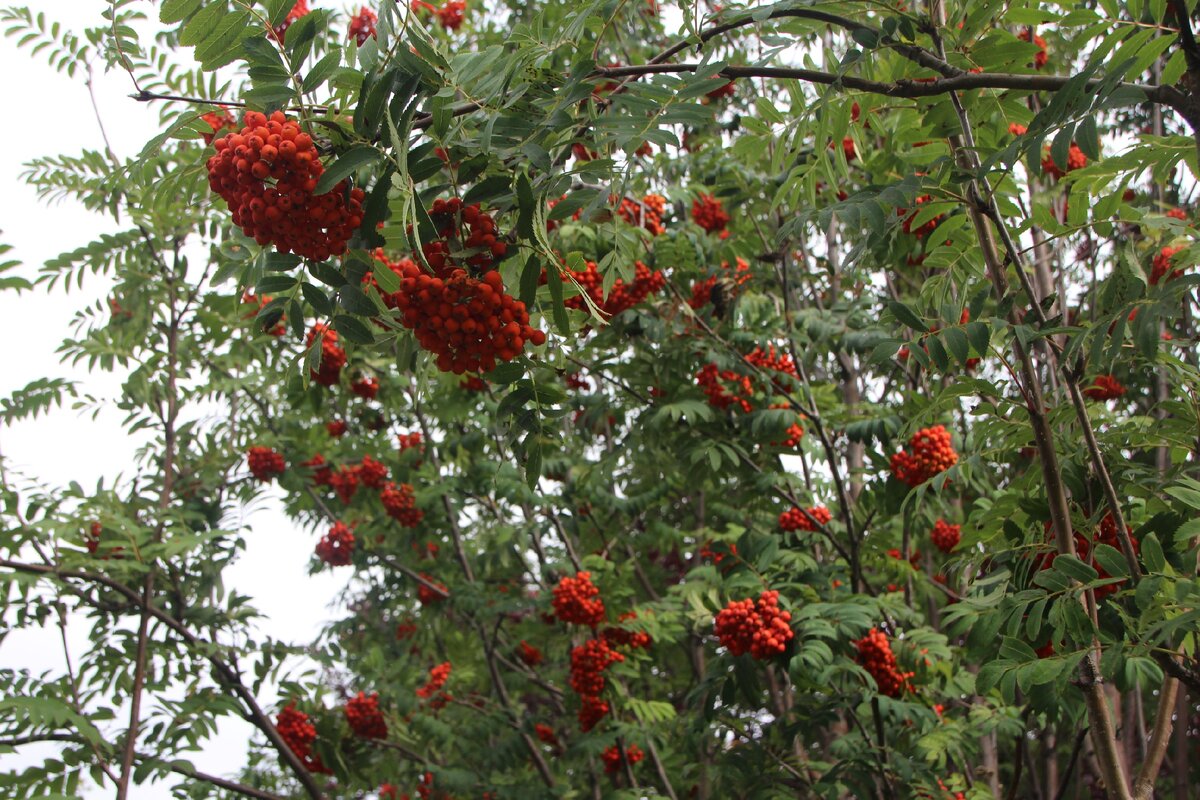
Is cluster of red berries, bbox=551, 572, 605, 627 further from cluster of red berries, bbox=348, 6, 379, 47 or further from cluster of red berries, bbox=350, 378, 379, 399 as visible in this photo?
cluster of red berries, bbox=348, 6, 379, 47

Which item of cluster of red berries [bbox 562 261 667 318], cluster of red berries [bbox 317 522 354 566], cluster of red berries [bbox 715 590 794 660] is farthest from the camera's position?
cluster of red berries [bbox 317 522 354 566]

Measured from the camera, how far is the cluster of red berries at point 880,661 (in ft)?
9.79

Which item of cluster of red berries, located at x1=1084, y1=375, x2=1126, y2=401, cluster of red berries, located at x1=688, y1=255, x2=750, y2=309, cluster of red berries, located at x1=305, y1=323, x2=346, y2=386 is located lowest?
cluster of red berries, located at x1=1084, y1=375, x2=1126, y2=401

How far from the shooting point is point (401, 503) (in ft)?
14.8

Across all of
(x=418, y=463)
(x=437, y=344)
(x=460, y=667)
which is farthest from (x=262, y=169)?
(x=460, y=667)

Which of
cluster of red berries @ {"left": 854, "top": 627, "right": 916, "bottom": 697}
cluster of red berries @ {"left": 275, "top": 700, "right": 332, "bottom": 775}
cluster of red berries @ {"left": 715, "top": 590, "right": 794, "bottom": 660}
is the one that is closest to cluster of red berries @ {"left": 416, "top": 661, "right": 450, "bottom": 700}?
cluster of red berries @ {"left": 275, "top": 700, "right": 332, "bottom": 775}

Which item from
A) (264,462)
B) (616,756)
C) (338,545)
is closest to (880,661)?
(616,756)

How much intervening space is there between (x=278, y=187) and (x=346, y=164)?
0.37 feet

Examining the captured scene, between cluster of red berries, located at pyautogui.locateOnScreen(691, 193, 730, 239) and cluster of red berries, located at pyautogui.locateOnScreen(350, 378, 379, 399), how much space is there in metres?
1.71

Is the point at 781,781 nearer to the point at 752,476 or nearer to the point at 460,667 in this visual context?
the point at 752,476

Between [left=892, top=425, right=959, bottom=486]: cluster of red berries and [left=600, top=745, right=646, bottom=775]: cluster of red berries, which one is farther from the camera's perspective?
Result: [left=600, top=745, right=646, bottom=775]: cluster of red berries

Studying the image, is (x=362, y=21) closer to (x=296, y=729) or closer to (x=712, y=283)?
(x=712, y=283)

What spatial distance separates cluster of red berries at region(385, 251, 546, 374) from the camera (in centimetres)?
141

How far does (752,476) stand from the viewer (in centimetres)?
343
